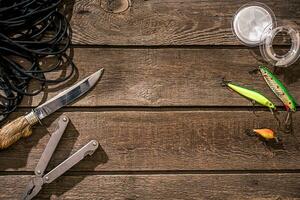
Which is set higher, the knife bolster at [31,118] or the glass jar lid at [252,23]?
the glass jar lid at [252,23]

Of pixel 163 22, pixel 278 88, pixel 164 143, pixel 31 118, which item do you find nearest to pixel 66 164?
pixel 31 118

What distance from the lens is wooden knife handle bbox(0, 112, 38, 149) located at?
1.36 metres

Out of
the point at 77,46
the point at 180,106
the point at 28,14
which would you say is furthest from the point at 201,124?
the point at 28,14

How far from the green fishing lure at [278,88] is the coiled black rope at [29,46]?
0.55 meters

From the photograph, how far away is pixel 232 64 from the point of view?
4.76ft

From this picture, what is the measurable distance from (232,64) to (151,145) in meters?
0.33

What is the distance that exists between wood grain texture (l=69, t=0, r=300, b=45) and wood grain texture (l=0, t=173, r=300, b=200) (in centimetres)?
39

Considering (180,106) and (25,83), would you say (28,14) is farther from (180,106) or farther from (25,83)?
(180,106)

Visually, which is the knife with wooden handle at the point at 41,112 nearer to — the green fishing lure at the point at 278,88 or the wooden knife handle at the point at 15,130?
the wooden knife handle at the point at 15,130

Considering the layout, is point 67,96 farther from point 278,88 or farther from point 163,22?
point 278,88

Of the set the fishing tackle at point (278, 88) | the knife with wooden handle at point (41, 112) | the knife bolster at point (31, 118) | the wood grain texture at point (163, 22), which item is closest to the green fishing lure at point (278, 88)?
the fishing tackle at point (278, 88)

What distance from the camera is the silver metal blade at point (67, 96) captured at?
54.7 inches

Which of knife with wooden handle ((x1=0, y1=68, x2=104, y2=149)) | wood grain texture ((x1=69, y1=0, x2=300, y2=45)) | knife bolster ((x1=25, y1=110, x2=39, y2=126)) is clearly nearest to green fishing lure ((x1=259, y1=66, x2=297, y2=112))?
wood grain texture ((x1=69, y1=0, x2=300, y2=45))

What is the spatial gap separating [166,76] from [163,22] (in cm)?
16
